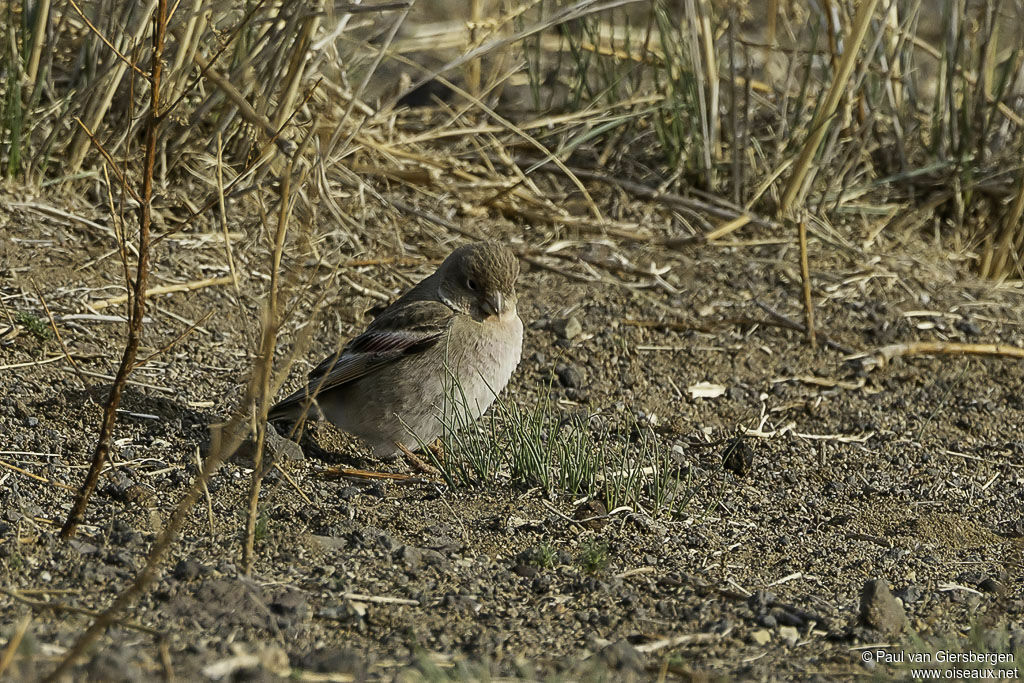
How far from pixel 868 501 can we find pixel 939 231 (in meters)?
3.18

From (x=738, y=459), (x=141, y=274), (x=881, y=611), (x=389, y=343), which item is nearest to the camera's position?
(x=141, y=274)

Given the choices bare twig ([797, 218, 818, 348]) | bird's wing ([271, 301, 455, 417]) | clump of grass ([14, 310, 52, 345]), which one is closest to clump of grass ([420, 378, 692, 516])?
bird's wing ([271, 301, 455, 417])

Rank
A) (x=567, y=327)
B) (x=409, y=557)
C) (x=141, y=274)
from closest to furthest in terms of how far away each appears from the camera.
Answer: (x=141, y=274) < (x=409, y=557) < (x=567, y=327)

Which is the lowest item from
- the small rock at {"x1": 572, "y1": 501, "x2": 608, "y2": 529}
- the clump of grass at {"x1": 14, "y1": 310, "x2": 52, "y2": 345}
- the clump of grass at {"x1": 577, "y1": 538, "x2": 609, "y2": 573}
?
the small rock at {"x1": 572, "y1": 501, "x2": 608, "y2": 529}

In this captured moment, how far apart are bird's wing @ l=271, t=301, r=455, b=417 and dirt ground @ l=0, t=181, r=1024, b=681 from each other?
0.33 meters

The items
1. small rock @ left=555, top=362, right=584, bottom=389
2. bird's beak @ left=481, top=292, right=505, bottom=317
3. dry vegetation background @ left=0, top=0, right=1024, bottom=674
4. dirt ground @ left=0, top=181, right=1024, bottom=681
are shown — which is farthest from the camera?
dry vegetation background @ left=0, top=0, right=1024, bottom=674

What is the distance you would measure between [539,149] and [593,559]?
404 centimetres

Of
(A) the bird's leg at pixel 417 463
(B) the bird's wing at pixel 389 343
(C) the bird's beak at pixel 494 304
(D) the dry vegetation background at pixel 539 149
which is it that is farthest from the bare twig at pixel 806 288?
(A) the bird's leg at pixel 417 463

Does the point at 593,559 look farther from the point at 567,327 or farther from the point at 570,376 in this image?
the point at 567,327

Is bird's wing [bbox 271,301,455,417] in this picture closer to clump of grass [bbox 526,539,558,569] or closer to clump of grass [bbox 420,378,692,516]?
clump of grass [bbox 420,378,692,516]

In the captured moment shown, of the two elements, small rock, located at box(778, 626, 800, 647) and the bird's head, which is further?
the bird's head

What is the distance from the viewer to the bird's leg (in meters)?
4.87

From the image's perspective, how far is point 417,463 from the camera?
4902 mm

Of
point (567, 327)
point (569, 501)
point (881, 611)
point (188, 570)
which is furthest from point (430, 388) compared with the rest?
point (881, 611)
